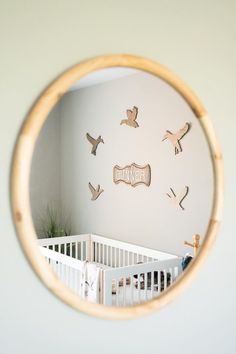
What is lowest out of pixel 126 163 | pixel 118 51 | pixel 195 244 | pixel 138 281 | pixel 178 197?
pixel 138 281

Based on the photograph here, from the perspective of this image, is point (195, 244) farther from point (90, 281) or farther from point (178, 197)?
point (90, 281)

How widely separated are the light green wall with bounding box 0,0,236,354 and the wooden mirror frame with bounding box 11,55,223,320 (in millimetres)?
28

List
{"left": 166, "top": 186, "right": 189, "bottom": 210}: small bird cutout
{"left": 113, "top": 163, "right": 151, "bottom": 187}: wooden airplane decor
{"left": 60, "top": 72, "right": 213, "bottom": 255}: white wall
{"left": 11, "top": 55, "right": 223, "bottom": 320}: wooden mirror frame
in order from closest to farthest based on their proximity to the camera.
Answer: {"left": 11, "top": 55, "right": 223, "bottom": 320}: wooden mirror frame
{"left": 60, "top": 72, "right": 213, "bottom": 255}: white wall
{"left": 113, "top": 163, "right": 151, "bottom": 187}: wooden airplane decor
{"left": 166, "top": 186, "right": 189, "bottom": 210}: small bird cutout

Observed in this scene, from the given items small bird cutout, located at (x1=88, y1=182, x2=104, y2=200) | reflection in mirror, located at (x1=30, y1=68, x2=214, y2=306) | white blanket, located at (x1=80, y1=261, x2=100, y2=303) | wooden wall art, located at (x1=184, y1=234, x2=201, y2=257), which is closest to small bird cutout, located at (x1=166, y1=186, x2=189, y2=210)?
reflection in mirror, located at (x1=30, y1=68, x2=214, y2=306)

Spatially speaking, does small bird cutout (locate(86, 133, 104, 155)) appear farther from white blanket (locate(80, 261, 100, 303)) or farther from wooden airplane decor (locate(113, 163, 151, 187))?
white blanket (locate(80, 261, 100, 303))

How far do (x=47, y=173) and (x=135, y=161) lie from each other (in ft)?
1.06

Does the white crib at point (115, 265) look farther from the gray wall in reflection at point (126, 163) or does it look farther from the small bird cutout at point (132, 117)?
the small bird cutout at point (132, 117)

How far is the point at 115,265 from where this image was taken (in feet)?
4.81

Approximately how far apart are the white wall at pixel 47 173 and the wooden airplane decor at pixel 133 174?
225 mm

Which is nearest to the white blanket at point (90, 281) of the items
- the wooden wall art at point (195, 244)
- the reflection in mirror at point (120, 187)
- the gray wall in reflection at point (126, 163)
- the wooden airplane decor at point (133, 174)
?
the reflection in mirror at point (120, 187)

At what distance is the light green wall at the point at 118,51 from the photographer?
1315 mm

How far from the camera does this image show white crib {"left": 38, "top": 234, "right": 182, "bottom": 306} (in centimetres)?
138

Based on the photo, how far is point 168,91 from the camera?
1600 mm

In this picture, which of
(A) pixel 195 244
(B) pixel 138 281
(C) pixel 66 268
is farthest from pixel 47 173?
(A) pixel 195 244
